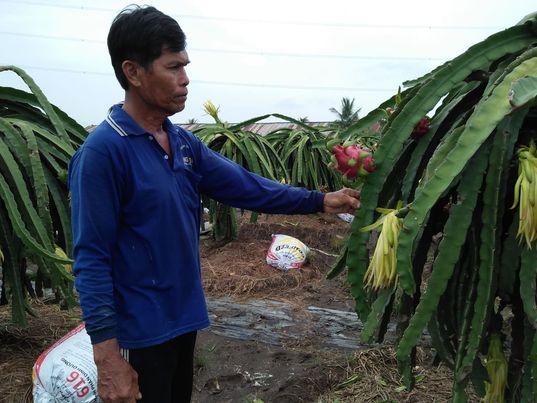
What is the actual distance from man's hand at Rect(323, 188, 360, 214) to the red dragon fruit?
42 cm

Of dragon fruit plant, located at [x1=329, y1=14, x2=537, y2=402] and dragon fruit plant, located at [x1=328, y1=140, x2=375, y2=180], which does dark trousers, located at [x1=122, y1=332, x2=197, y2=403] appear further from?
dragon fruit plant, located at [x1=328, y1=140, x2=375, y2=180]

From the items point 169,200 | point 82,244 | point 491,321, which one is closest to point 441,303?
point 491,321

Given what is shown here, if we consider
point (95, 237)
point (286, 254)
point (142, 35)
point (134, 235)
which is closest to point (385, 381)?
point (134, 235)

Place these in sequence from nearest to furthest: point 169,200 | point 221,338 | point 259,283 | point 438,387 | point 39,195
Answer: point 169,200 < point 39,195 < point 438,387 < point 221,338 < point 259,283

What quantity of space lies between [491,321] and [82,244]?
1.32 metres

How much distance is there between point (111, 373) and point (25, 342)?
2.16 m

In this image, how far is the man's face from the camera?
1.78m

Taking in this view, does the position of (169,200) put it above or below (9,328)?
above

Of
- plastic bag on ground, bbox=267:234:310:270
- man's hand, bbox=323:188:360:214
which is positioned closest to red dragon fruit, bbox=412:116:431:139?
man's hand, bbox=323:188:360:214

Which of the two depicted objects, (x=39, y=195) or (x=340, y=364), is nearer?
(x=39, y=195)

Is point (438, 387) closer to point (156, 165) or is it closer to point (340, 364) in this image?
point (340, 364)

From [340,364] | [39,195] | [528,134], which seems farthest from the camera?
[340,364]

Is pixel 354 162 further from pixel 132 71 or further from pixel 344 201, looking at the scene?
pixel 132 71

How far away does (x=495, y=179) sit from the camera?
1.54 meters
